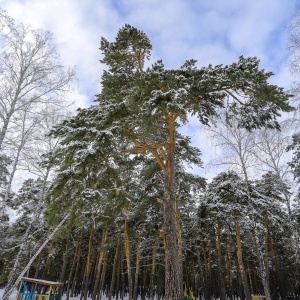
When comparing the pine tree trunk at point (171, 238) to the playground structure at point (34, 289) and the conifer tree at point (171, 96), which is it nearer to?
the conifer tree at point (171, 96)

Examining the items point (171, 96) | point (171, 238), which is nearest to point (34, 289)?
point (171, 238)

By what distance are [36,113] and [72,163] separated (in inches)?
156

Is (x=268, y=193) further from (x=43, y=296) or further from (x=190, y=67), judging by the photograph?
(x=43, y=296)

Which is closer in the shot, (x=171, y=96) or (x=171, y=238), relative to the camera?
(x=171, y=96)

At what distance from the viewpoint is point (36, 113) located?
1066cm

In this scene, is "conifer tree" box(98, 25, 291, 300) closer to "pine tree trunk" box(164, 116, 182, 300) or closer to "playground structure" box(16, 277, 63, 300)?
"pine tree trunk" box(164, 116, 182, 300)

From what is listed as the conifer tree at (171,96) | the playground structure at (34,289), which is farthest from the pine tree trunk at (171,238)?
the playground structure at (34,289)

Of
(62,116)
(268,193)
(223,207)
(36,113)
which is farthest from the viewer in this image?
(268,193)

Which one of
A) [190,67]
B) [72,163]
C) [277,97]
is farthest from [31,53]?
[277,97]

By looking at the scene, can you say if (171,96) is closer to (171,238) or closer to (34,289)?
(171,238)

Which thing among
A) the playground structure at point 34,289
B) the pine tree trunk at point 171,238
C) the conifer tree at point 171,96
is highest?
the conifer tree at point 171,96

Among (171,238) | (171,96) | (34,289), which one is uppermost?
(171,96)

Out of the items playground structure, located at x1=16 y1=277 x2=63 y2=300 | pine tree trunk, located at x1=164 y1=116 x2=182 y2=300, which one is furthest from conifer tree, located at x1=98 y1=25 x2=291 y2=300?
playground structure, located at x1=16 y1=277 x2=63 y2=300

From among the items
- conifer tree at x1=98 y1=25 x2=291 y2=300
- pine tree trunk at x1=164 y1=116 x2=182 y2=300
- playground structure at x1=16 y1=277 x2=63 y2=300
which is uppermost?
conifer tree at x1=98 y1=25 x2=291 y2=300
